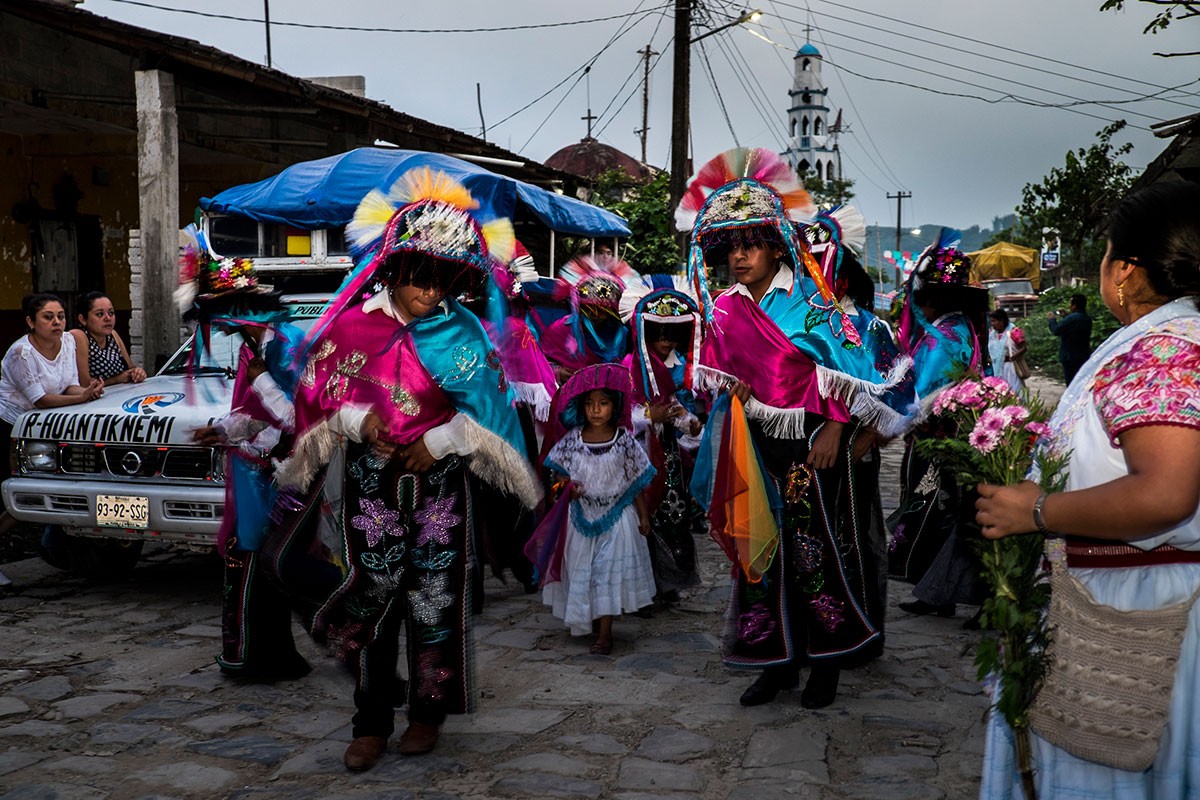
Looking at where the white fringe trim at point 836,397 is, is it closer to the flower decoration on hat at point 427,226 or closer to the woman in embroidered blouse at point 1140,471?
the flower decoration on hat at point 427,226

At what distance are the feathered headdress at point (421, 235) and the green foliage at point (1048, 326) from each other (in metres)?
19.1

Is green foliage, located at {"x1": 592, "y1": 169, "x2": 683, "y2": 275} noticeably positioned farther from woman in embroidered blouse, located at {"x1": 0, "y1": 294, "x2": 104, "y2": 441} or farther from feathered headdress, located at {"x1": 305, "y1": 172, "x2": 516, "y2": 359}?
feathered headdress, located at {"x1": 305, "y1": 172, "x2": 516, "y2": 359}

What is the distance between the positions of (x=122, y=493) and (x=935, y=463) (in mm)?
4595

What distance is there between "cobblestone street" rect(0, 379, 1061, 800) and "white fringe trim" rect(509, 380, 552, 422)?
1.26 metres

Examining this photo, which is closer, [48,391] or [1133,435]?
[1133,435]

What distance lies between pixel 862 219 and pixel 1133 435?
3573mm

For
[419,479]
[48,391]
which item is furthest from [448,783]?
[48,391]

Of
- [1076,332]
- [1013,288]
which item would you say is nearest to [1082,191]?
[1076,332]

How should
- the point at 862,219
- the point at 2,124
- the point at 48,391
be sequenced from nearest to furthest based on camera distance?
the point at 862,219
the point at 48,391
the point at 2,124

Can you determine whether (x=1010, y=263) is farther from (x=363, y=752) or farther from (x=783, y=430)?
(x=363, y=752)

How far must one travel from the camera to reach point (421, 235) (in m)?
4.14

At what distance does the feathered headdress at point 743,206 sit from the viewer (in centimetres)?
474

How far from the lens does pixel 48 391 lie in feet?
24.1

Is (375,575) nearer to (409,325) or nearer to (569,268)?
(409,325)
